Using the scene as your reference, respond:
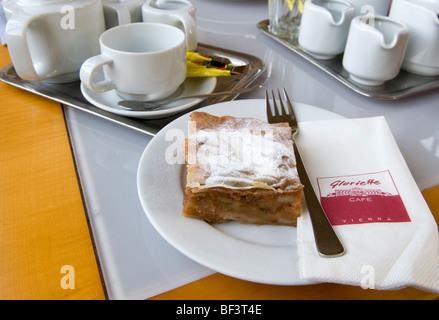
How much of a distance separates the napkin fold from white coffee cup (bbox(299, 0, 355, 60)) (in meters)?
0.33

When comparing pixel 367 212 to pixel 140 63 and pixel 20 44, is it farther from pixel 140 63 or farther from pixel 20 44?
pixel 20 44

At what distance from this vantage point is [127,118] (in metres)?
0.67

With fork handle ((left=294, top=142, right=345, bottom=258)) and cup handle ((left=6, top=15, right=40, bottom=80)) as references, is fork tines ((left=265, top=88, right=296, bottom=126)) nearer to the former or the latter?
fork handle ((left=294, top=142, right=345, bottom=258))

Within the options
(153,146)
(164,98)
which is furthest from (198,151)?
(164,98)

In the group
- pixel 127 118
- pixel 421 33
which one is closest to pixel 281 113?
pixel 127 118

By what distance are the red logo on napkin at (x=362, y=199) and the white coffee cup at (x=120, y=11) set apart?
1.96 ft

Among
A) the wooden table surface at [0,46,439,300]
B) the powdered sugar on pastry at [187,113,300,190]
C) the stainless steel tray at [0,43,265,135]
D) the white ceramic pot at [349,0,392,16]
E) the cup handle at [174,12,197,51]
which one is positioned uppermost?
the white ceramic pot at [349,0,392,16]

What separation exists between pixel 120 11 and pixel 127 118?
299 mm

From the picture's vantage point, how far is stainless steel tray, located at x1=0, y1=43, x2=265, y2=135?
0.67 meters

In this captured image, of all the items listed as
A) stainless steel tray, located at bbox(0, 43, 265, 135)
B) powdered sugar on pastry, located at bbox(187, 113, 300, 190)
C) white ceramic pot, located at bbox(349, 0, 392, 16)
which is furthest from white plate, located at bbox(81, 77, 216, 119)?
white ceramic pot, located at bbox(349, 0, 392, 16)

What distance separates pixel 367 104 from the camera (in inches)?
30.5

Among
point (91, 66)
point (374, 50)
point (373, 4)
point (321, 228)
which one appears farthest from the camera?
point (373, 4)

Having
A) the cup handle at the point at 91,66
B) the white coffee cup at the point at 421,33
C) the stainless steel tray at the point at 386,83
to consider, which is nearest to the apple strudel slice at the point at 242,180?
the cup handle at the point at 91,66
